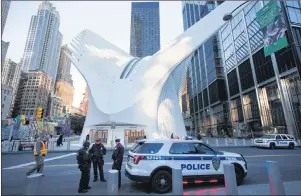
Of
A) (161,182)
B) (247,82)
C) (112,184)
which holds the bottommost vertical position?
(161,182)

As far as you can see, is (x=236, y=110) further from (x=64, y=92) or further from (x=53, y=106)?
(x=64, y=92)

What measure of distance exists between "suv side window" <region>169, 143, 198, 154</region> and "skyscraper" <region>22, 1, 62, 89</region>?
165 m

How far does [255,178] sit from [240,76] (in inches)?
1759

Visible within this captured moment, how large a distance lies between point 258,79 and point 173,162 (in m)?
41.2

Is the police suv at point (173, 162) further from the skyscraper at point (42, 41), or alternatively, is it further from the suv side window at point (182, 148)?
the skyscraper at point (42, 41)

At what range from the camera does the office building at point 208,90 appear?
186 ft

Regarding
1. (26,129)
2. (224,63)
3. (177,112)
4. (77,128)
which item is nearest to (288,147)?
(177,112)

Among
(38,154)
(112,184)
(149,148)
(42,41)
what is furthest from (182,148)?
(42,41)

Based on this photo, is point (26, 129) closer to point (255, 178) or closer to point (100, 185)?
point (100, 185)

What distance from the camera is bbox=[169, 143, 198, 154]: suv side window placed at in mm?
6344

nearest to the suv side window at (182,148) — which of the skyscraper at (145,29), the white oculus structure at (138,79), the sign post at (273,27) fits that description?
the sign post at (273,27)

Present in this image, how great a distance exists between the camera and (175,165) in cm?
611

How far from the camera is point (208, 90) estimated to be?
2512 inches

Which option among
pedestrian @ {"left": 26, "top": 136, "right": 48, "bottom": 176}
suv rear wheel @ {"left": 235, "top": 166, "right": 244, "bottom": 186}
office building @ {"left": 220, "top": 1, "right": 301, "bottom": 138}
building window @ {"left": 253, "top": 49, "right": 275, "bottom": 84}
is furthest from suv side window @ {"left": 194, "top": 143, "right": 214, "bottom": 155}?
building window @ {"left": 253, "top": 49, "right": 275, "bottom": 84}
